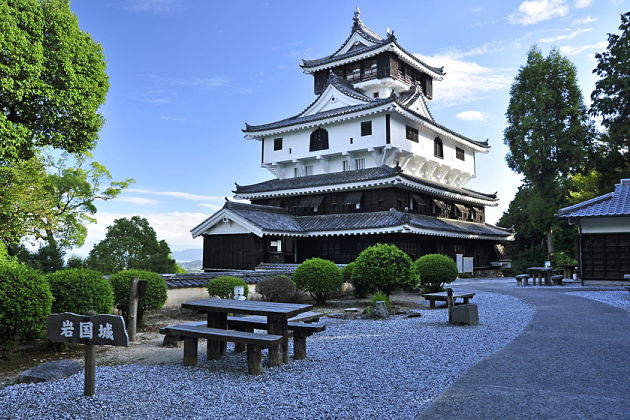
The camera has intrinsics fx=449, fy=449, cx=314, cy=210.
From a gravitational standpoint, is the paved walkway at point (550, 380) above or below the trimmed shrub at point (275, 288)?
below

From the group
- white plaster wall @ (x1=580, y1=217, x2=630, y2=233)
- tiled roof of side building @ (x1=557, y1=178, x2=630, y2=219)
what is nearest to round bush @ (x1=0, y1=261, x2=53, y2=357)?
tiled roof of side building @ (x1=557, y1=178, x2=630, y2=219)

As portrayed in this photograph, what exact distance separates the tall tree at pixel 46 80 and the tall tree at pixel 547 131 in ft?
102

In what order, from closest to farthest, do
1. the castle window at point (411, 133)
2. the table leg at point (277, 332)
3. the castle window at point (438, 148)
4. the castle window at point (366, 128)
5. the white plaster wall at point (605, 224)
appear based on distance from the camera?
the table leg at point (277, 332) < the white plaster wall at point (605, 224) < the castle window at point (366, 128) < the castle window at point (411, 133) < the castle window at point (438, 148)

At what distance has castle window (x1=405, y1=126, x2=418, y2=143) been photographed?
33.6 m

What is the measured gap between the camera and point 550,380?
610 cm

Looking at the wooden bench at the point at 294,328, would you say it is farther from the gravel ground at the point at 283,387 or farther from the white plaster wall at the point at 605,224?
the white plaster wall at the point at 605,224

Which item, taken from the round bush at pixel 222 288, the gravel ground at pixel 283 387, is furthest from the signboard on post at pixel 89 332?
the round bush at pixel 222 288

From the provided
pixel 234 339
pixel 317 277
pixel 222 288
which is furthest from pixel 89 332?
pixel 317 277

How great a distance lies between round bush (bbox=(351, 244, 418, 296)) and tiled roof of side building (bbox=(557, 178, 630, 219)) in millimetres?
11459

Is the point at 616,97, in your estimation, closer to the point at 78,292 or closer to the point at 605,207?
the point at 605,207

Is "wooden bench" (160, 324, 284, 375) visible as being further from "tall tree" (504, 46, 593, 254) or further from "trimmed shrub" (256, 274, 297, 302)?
"tall tree" (504, 46, 593, 254)

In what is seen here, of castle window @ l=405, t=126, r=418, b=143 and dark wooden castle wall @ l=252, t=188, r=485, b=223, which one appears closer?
dark wooden castle wall @ l=252, t=188, r=485, b=223

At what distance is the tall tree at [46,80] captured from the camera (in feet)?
60.1

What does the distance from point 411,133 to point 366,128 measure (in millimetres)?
3742
